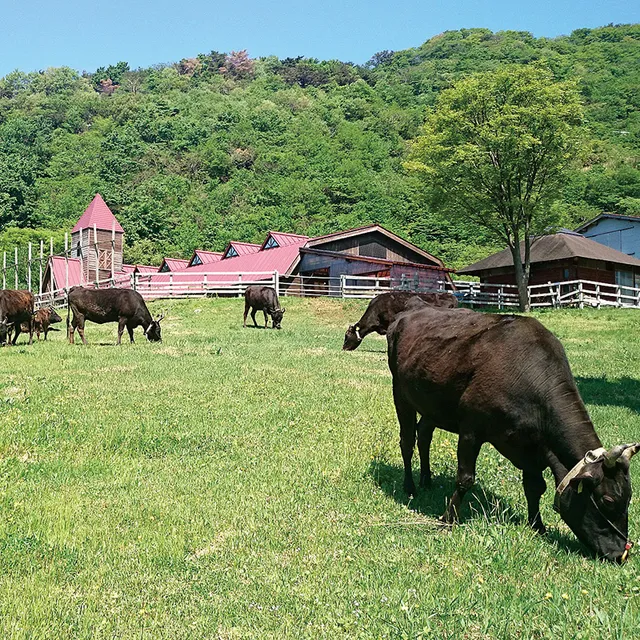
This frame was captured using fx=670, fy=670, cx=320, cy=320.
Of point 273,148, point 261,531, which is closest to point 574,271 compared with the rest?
point 261,531

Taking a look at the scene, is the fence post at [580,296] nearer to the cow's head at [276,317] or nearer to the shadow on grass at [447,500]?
the cow's head at [276,317]

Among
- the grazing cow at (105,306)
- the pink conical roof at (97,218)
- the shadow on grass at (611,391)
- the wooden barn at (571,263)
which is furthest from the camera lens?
the pink conical roof at (97,218)

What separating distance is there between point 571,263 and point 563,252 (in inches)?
43.2

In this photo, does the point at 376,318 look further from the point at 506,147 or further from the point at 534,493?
the point at 506,147

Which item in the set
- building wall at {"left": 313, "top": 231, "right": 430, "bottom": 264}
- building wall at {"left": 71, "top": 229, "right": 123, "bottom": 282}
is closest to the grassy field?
building wall at {"left": 313, "top": 231, "right": 430, "bottom": 264}

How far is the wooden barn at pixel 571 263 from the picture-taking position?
4031 centimetres

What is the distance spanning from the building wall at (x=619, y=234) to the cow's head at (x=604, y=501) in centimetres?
4664

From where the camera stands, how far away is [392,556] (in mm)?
5250

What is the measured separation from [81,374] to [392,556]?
1003cm

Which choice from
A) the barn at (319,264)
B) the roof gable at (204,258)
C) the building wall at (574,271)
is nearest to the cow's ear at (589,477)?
the barn at (319,264)

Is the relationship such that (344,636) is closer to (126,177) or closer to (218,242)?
(218,242)

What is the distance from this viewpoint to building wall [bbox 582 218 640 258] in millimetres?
47312

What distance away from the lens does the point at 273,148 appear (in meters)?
94.7

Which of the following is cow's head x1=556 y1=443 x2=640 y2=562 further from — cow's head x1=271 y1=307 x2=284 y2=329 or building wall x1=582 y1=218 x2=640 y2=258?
building wall x1=582 y1=218 x2=640 y2=258
